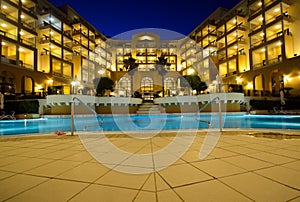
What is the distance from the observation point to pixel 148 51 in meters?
34.7

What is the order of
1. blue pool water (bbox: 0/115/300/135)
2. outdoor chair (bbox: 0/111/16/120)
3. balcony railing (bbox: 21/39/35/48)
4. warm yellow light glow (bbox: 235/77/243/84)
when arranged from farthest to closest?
warm yellow light glow (bbox: 235/77/243/84)
balcony railing (bbox: 21/39/35/48)
outdoor chair (bbox: 0/111/16/120)
blue pool water (bbox: 0/115/300/135)

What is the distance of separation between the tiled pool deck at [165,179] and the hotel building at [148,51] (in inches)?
560

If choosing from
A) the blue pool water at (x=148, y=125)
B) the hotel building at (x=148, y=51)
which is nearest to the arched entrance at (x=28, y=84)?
the hotel building at (x=148, y=51)

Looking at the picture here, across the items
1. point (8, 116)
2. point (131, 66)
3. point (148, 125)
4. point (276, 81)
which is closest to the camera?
point (148, 125)

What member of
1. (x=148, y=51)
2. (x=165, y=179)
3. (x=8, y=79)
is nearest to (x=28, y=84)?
(x=8, y=79)

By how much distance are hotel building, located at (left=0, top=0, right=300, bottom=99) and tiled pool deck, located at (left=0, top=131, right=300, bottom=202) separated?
14.2m

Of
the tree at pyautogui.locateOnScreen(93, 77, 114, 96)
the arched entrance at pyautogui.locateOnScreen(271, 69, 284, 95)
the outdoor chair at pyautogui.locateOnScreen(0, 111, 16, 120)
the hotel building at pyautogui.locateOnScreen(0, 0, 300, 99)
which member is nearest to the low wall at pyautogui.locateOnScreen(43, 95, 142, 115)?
the tree at pyautogui.locateOnScreen(93, 77, 114, 96)

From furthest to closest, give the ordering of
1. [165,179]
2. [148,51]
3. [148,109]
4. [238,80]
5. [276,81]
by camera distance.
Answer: [148,51], [238,80], [276,81], [148,109], [165,179]

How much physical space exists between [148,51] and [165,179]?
3481cm

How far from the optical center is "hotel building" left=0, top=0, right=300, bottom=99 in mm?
17516

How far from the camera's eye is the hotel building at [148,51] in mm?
17516

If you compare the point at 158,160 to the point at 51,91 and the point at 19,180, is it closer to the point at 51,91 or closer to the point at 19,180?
the point at 19,180

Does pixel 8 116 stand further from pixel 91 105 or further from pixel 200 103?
pixel 200 103

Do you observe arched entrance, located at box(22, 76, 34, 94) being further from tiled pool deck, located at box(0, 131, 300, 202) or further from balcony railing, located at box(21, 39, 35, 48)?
tiled pool deck, located at box(0, 131, 300, 202)
